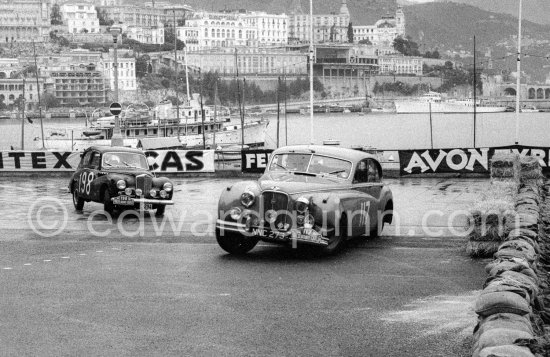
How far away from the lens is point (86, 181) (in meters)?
21.2

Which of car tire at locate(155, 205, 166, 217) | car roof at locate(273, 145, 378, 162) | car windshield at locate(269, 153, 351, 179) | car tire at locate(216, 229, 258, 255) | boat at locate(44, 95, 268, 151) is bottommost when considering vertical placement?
boat at locate(44, 95, 268, 151)

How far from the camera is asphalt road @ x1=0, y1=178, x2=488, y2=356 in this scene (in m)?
9.11

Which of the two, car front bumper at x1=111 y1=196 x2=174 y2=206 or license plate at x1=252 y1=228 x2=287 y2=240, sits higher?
license plate at x1=252 y1=228 x2=287 y2=240

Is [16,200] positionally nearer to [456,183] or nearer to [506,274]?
[456,183]

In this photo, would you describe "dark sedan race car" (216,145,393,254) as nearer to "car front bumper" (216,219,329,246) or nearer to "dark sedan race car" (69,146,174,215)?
"car front bumper" (216,219,329,246)

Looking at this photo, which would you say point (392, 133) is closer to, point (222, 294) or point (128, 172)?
point (128, 172)

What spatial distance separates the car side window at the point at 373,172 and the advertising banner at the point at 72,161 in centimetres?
1673

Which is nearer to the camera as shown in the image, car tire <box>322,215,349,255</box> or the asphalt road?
the asphalt road

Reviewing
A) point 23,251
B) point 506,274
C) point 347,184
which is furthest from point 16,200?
point 506,274

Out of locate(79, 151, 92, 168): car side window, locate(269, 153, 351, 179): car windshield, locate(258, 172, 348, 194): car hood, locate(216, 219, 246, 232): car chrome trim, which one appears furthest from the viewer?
locate(79, 151, 92, 168): car side window

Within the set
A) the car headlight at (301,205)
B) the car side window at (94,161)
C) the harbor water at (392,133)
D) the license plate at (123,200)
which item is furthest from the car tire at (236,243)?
the harbor water at (392,133)

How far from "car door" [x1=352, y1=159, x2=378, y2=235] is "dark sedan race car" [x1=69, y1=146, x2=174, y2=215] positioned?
5734 mm

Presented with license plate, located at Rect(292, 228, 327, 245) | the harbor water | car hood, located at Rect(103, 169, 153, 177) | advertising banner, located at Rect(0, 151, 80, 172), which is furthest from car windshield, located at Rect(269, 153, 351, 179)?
the harbor water

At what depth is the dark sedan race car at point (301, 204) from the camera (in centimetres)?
1416
